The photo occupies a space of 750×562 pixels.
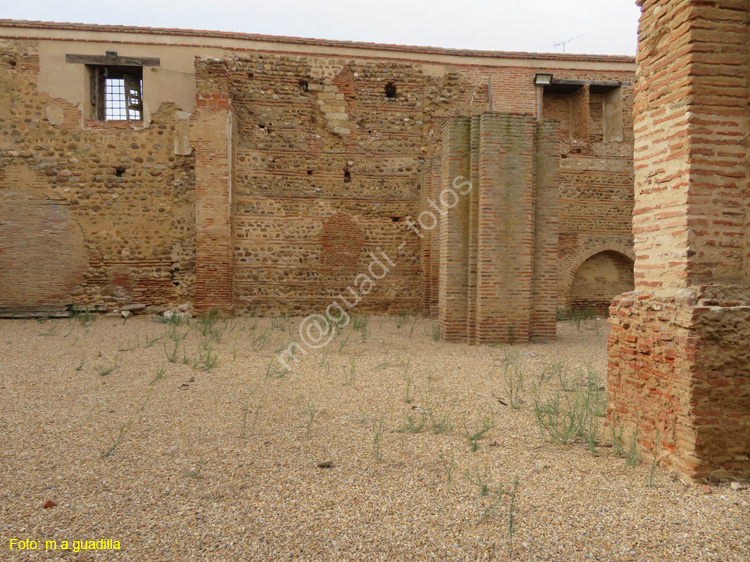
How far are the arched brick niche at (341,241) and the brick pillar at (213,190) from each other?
2463 mm

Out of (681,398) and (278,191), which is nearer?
(681,398)

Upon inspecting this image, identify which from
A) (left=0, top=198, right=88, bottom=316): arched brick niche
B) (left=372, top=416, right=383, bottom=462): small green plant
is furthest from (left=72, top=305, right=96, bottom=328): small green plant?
(left=372, top=416, right=383, bottom=462): small green plant

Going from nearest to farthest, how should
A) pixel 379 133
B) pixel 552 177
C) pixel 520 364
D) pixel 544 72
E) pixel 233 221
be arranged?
1. pixel 520 364
2. pixel 552 177
3. pixel 233 221
4. pixel 379 133
5. pixel 544 72

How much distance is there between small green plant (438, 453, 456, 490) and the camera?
2.77 metres

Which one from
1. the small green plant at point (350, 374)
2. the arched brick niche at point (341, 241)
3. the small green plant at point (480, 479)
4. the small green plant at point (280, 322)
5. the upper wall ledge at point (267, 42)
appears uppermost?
the upper wall ledge at point (267, 42)

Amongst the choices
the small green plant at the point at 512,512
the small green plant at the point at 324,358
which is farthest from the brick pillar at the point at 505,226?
the small green plant at the point at 512,512

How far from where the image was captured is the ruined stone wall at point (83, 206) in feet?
33.3

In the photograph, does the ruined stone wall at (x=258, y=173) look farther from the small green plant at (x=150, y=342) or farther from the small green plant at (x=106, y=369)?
the small green plant at (x=106, y=369)

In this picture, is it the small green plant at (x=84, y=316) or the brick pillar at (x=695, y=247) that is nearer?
the brick pillar at (x=695, y=247)

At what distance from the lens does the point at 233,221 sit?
1084cm

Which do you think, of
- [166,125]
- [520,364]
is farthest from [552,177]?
[166,125]

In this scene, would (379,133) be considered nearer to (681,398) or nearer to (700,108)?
(700,108)

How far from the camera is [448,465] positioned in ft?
9.86

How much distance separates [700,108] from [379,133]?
947 centimetres
